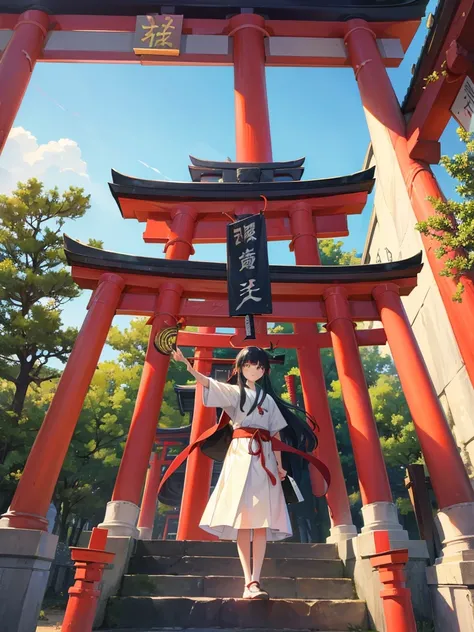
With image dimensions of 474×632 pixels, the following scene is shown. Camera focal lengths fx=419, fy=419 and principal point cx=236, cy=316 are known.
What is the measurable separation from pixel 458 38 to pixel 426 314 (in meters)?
5.62

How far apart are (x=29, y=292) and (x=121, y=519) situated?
290 inches

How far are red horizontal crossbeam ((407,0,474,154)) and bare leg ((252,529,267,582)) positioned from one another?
7.56 meters

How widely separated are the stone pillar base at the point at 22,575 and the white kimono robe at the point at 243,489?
188 cm

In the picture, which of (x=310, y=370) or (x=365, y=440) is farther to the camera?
Result: (x=310, y=370)

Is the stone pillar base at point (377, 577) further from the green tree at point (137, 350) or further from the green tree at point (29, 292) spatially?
the green tree at point (137, 350)

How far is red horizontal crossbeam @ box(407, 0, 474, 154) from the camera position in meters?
6.71

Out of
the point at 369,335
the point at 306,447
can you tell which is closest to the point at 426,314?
the point at 369,335

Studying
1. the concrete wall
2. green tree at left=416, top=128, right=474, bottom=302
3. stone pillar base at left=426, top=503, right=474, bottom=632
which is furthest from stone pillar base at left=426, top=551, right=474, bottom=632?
the concrete wall

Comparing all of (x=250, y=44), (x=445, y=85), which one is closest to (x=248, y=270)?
(x=445, y=85)

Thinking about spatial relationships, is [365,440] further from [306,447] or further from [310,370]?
[310,370]

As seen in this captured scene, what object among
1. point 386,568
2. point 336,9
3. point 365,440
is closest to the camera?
point 386,568

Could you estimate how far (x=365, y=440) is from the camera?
5.36m

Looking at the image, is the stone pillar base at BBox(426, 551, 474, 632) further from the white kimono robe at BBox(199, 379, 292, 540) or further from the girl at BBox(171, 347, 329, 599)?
the white kimono robe at BBox(199, 379, 292, 540)

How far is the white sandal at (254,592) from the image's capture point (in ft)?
11.9
